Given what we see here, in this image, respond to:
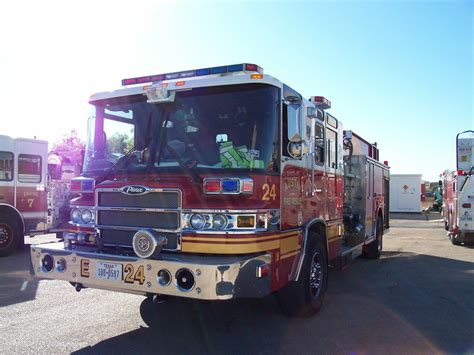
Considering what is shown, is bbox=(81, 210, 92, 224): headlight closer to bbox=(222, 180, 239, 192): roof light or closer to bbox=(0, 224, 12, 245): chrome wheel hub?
bbox=(222, 180, 239, 192): roof light

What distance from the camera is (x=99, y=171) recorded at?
209 inches

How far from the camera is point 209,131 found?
4805 millimetres

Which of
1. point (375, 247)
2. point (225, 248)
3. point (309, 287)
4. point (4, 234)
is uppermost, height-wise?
point (225, 248)

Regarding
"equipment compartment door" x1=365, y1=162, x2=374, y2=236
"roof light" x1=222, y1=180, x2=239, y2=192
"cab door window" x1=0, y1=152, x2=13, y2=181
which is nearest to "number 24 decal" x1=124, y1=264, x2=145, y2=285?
"roof light" x1=222, y1=180, x2=239, y2=192

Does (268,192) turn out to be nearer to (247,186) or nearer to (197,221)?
(247,186)

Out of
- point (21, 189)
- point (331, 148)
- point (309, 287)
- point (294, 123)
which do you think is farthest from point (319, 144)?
point (21, 189)

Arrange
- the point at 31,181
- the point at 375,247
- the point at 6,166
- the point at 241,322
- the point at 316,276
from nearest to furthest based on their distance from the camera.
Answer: the point at 241,322 < the point at 316,276 < the point at 375,247 < the point at 6,166 < the point at 31,181

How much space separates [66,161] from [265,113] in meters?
11.4

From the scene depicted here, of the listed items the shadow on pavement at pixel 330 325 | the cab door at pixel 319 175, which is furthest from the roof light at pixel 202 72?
the shadow on pavement at pixel 330 325

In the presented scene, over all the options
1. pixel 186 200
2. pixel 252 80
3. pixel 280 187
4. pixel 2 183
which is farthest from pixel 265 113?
pixel 2 183

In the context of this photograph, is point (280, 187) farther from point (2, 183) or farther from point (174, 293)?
point (2, 183)

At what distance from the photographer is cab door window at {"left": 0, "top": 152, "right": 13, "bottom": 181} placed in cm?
1108

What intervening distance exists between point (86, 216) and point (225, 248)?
5.98ft

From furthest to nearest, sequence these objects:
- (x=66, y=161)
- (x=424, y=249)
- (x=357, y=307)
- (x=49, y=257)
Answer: (x=66, y=161), (x=424, y=249), (x=357, y=307), (x=49, y=257)
